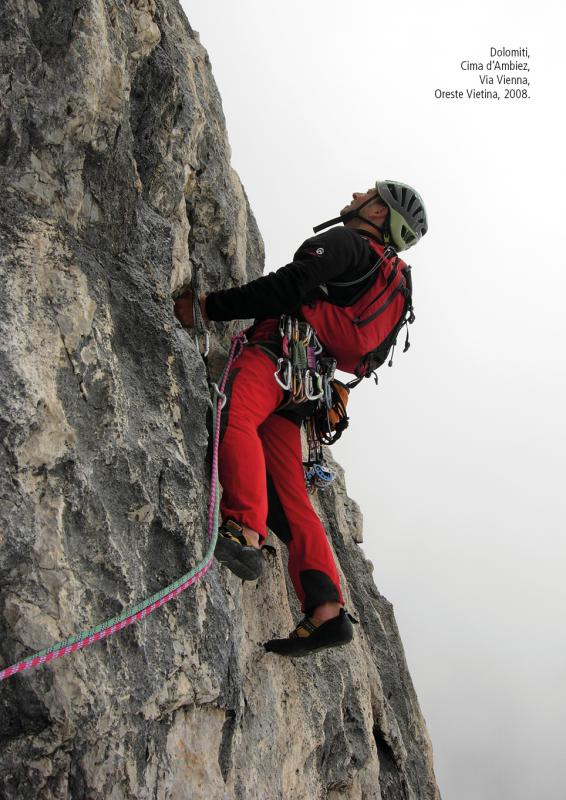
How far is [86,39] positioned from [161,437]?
1842mm

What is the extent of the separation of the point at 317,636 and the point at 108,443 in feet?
6.10

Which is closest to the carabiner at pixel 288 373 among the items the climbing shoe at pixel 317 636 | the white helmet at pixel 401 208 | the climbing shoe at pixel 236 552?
the climbing shoe at pixel 236 552

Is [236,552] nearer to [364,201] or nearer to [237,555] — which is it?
[237,555]

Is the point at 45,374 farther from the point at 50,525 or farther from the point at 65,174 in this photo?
the point at 65,174

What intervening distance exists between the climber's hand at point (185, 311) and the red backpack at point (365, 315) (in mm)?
696

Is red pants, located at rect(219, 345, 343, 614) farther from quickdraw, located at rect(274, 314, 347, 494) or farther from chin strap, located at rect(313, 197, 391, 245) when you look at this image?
chin strap, located at rect(313, 197, 391, 245)

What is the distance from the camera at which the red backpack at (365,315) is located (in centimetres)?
461

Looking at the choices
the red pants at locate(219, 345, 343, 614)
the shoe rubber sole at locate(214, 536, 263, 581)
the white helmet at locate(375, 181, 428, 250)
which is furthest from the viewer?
the white helmet at locate(375, 181, 428, 250)

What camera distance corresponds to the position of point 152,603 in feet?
10.3

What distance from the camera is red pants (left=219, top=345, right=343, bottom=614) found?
389 centimetres

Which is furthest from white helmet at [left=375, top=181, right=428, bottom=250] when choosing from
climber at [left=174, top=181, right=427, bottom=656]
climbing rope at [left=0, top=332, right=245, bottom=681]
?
climbing rope at [left=0, top=332, right=245, bottom=681]

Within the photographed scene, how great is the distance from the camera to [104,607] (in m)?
2.99

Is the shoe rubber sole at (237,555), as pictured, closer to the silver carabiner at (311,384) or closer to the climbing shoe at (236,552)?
the climbing shoe at (236,552)

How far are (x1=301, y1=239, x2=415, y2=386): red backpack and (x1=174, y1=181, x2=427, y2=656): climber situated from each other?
2 cm
